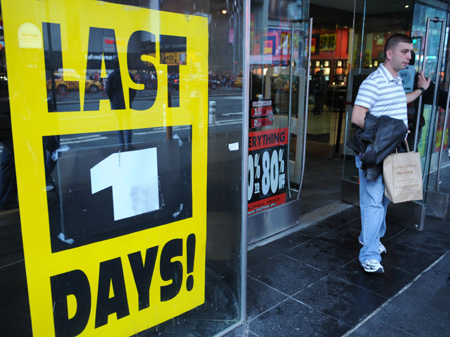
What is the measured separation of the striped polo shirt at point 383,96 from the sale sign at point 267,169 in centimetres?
109

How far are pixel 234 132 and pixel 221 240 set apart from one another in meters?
0.69

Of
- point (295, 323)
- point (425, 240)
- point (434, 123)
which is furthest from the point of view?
point (434, 123)

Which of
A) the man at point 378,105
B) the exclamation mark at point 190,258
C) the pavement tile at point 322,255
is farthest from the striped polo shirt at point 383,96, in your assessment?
the exclamation mark at point 190,258

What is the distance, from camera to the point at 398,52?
3215mm

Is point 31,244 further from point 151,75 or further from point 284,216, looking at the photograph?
point 284,216

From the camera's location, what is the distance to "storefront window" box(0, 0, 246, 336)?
169cm

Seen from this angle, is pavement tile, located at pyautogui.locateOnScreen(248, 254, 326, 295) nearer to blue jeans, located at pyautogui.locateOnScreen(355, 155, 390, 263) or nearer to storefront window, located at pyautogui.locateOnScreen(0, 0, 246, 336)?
blue jeans, located at pyautogui.locateOnScreen(355, 155, 390, 263)

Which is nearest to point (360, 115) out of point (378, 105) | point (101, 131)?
point (378, 105)

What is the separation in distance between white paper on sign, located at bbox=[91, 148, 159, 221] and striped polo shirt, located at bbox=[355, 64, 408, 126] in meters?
1.90

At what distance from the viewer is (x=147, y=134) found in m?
2.07

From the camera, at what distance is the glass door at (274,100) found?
401 cm

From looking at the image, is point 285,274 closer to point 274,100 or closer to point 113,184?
point 274,100

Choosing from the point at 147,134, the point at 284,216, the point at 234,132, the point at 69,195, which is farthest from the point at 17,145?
the point at 284,216

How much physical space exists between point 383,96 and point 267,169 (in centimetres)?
139
